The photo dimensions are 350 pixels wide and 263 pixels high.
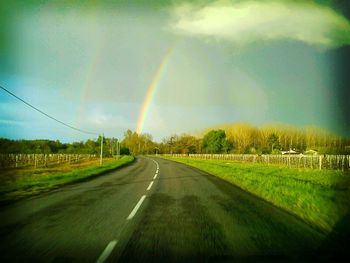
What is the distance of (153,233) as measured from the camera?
7.34 metres

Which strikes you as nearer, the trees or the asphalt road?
the asphalt road

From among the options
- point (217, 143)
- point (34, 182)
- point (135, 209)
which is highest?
point (217, 143)

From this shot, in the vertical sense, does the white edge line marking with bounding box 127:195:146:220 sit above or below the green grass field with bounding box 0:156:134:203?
above

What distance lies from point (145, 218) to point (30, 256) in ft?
12.7

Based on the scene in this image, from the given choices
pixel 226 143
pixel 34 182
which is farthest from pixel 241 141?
pixel 34 182

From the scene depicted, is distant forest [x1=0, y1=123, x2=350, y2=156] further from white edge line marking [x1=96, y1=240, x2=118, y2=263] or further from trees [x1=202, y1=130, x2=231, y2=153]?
white edge line marking [x1=96, y1=240, x2=118, y2=263]

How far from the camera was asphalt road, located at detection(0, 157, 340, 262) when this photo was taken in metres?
5.73

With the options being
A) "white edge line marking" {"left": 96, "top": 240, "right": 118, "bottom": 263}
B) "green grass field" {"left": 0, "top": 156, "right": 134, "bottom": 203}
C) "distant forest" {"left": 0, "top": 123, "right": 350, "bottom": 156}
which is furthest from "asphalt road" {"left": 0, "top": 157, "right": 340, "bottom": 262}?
"distant forest" {"left": 0, "top": 123, "right": 350, "bottom": 156}

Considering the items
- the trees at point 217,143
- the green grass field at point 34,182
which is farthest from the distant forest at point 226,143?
the green grass field at point 34,182

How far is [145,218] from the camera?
9.13 m

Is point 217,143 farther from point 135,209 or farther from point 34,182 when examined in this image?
point 135,209

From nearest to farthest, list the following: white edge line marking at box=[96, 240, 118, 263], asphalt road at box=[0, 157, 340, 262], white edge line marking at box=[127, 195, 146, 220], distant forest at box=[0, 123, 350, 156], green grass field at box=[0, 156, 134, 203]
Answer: white edge line marking at box=[96, 240, 118, 263] → asphalt road at box=[0, 157, 340, 262] → white edge line marking at box=[127, 195, 146, 220] → green grass field at box=[0, 156, 134, 203] → distant forest at box=[0, 123, 350, 156]

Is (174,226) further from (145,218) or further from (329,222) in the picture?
(329,222)

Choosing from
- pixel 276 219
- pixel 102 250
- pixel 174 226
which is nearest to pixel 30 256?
pixel 102 250
